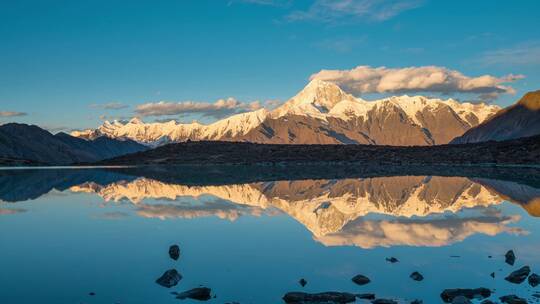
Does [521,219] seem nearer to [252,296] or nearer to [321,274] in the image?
[321,274]

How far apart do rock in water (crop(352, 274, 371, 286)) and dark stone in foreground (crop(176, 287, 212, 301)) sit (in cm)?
422

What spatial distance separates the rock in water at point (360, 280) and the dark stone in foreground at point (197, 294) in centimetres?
422

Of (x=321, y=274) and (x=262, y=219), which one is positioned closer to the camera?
(x=321, y=274)

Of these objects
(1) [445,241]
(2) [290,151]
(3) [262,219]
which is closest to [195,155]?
(2) [290,151]

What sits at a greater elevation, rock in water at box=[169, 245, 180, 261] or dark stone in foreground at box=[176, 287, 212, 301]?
rock in water at box=[169, 245, 180, 261]

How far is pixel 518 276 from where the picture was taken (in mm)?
13859

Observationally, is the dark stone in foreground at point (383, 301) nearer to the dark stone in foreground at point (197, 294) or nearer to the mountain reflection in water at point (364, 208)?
the dark stone in foreground at point (197, 294)

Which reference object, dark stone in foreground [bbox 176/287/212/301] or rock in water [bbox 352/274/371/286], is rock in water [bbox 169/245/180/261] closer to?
dark stone in foreground [bbox 176/287/212/301]

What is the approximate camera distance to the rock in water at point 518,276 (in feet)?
45.0

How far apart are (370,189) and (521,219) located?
19536 millimetres

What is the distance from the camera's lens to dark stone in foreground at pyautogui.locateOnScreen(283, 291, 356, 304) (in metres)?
12.2

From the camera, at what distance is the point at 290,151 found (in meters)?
139

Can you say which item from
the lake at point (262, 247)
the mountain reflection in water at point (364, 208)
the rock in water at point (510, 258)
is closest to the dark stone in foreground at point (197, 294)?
the lake at point (262, 247)

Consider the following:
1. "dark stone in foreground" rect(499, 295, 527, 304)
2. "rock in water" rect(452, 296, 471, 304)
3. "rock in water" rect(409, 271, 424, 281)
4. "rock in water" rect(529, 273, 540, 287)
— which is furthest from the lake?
"rock in water" rect(452, 296, 471, 304)
